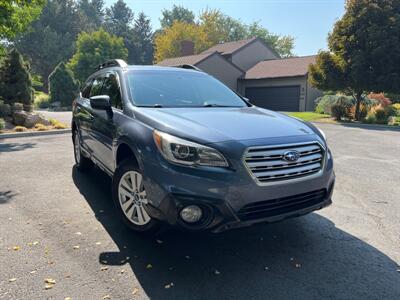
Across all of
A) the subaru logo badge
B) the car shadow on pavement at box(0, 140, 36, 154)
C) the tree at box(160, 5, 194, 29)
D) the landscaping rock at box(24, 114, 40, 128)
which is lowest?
the car shadow on pavement at box(0, 140, 36, 154)

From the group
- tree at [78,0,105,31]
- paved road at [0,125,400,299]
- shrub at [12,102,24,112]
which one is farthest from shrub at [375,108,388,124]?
tree at [78,0,105,31]

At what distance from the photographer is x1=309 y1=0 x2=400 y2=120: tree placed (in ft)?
59.2

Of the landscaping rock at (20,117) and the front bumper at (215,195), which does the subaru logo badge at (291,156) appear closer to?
the front bumper at (215,195)

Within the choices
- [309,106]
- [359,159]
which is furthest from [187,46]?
[359,159]

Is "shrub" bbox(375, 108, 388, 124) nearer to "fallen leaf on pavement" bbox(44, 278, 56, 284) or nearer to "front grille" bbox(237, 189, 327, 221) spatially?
"front grille" bbox(237, 189, 327, 221)

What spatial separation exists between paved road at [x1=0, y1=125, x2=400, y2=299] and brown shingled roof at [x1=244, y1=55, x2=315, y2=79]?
26171 mm

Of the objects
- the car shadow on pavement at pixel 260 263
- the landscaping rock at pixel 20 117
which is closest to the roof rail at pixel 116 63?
the car shadow on pavement at pixel 260 263

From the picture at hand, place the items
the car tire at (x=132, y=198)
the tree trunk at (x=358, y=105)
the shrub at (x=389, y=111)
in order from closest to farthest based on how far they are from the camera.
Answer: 1. the car tire at (x=132, y=198)
2. the shrub at (x=389, y=111)
3. the tree trunk at (x=358, y=105)

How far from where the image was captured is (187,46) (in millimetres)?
41125

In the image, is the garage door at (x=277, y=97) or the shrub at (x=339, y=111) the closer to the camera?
the shrub at (x=339, y=111)

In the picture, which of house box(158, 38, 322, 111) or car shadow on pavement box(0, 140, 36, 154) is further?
house box(158, 38, 322, 111)

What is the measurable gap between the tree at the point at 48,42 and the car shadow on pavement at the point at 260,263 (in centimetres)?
5912

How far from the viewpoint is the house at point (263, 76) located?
97.2 feet

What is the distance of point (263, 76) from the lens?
3216 centimetres
